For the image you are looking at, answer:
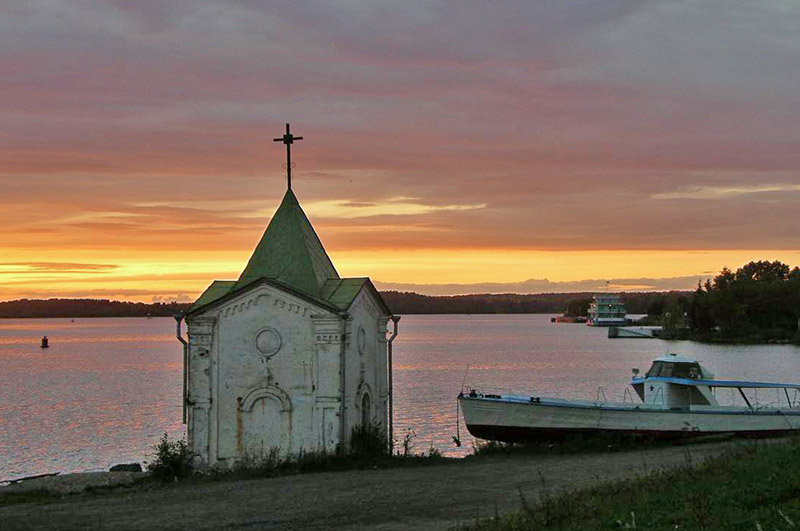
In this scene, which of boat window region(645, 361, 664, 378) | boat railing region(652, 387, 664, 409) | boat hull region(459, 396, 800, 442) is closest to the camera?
boat hull region(459, 396, 800, 442)

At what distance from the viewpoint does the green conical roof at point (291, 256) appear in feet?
87.5

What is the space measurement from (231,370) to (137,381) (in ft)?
211

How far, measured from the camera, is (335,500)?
20.0 m

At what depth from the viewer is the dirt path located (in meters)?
18.2

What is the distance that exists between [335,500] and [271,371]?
6081 millimetres

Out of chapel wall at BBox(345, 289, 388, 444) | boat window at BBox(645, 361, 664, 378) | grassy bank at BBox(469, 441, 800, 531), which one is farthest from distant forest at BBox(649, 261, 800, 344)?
grassy bank at BBox(469, 441, 800, 531)

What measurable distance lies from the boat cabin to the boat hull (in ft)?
5.28

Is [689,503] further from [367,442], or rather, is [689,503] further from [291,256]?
[291,256]

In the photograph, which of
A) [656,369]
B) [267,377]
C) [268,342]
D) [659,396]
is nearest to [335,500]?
[267,377]

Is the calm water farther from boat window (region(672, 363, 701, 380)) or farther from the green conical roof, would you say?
the green conical roof

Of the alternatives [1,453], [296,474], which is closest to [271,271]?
[296,474]

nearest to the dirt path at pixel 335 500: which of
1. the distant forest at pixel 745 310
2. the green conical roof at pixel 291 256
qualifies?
the green conical roof at pixel 291 256

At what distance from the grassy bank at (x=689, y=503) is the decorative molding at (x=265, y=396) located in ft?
28.2

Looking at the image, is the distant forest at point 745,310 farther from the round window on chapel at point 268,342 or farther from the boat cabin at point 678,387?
the round window on chapel at point 268,342
